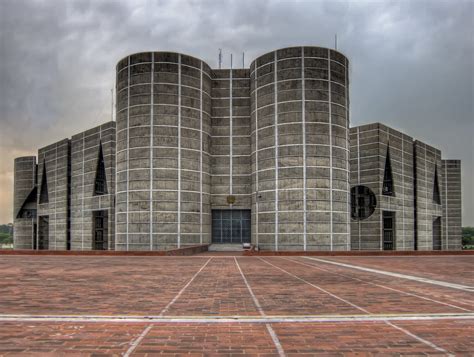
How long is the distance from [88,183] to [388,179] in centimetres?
4425

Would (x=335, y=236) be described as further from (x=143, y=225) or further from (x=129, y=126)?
(x=129, y=126)

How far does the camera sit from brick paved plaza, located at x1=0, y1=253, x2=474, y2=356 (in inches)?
248

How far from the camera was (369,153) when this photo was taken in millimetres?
59531

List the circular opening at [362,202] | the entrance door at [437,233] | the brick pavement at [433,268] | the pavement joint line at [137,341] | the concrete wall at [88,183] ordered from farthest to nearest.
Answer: the entrance door at [437,233] < the concrete wall at [88,183] < the circular opening at [362,202] < the brick pavement at [433,268] < the pavement joint line at [137,341]

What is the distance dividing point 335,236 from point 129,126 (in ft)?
87.5

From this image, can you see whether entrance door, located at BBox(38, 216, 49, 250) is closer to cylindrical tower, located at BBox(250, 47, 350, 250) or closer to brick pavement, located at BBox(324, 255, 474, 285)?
cylindrical tower, located at BBox(250, 47, 350, 250)

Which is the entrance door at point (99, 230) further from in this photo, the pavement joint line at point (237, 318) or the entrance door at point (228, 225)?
the pavement joint line at point (237, 318)

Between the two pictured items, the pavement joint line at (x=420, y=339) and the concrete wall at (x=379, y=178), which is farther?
the concrete wall at (x=379, y=178)

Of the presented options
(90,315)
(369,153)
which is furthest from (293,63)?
(90,315)

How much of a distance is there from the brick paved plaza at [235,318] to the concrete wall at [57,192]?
58289mm

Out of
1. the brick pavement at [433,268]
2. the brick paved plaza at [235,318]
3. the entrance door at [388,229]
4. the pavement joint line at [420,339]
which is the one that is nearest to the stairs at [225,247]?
the entrance door at [388,229]

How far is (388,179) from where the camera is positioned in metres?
61.7

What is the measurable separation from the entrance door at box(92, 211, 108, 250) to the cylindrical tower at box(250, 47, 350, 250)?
2636 centimetres

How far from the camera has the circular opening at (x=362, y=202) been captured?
58.9 m
